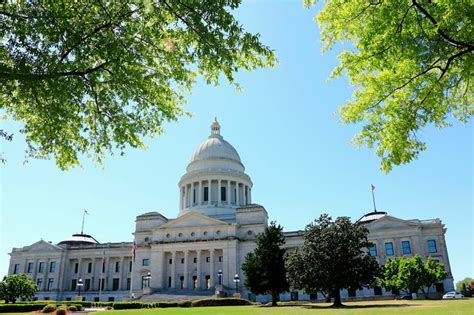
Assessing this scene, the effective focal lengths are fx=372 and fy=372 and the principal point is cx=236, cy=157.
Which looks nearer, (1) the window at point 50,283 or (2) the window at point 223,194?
(1) the window at point 50,283

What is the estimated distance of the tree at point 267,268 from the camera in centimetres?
4569

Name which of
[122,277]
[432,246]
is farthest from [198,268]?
[432,246]

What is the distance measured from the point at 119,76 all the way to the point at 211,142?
7200 cm

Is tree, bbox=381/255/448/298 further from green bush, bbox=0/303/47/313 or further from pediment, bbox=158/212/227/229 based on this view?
green bush, bbox=0/303/47/313

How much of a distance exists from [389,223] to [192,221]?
34.5 meters

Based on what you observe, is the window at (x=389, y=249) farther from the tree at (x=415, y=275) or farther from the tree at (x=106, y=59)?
the tree at (x=106, y=59)

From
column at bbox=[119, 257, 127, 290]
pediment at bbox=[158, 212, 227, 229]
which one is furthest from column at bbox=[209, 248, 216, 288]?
column at bbox=[119, 257, 127, 290]

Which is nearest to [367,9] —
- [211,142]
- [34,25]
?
[34,25]

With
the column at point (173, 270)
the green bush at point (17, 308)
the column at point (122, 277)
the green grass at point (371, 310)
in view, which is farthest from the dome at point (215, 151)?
the green grass at point (371, 310)

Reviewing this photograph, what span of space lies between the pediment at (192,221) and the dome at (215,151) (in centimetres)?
1579

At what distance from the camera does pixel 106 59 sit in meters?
12.3

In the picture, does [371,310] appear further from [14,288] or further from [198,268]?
[14,288]

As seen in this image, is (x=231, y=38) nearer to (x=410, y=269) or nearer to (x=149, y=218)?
(x=410, y=269)

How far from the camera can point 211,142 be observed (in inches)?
3349
